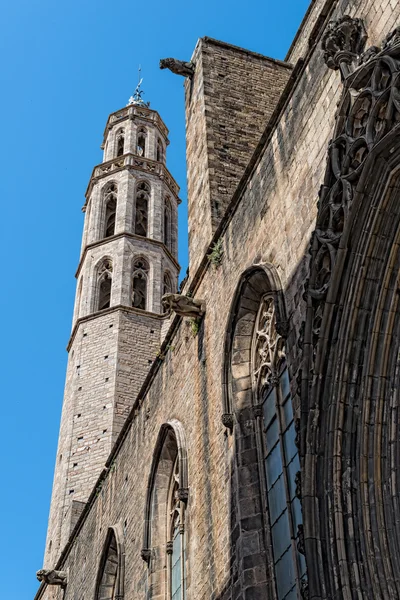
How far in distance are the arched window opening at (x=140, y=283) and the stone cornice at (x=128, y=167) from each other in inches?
155

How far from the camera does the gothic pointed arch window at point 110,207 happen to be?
2672 cm

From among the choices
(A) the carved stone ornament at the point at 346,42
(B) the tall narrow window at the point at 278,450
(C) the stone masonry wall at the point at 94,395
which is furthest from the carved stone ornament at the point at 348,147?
(C) the stone masonry wall at the point at 94,395

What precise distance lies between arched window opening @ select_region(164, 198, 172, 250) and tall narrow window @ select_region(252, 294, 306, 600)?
19.0m

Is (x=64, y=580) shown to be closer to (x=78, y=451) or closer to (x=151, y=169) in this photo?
(x=78, y=451)

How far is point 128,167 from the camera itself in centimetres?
2738

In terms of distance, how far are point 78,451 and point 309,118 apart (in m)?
14.0

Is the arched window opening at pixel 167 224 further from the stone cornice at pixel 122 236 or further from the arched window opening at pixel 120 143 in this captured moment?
the arched window opening at pixel 120 143

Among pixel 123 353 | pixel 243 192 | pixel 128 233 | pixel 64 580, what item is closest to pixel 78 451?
pixel 123 353

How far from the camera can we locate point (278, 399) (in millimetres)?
7148

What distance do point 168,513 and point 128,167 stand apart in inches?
742

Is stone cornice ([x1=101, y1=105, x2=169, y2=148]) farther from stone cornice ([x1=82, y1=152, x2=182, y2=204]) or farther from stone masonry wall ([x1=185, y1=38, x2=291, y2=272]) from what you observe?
stone masonry wall ([x1=185, y1=38, x2=291, y2=272])

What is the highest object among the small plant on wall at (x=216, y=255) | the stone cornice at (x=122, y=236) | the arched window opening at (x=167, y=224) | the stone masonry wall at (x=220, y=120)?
the arched window opening at (x=167, y=224)

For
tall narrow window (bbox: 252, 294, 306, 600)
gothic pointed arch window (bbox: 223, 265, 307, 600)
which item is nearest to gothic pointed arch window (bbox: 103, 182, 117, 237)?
gothic pointed arch window (bbox: 223, 265, 307, 600)

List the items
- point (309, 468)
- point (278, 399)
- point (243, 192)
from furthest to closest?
point (243, 192)
point (278, 399)
point (309, 468)
